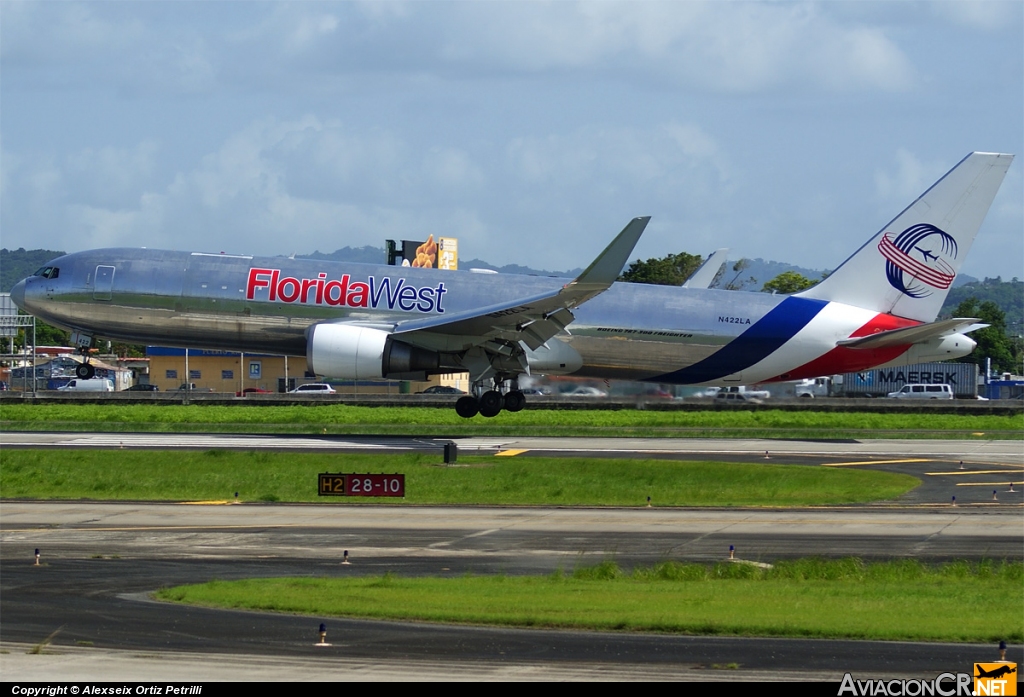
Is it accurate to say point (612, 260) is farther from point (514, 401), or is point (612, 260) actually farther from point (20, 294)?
point (20, 294)

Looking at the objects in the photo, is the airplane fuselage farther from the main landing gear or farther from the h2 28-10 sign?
the h2 28-10 sign

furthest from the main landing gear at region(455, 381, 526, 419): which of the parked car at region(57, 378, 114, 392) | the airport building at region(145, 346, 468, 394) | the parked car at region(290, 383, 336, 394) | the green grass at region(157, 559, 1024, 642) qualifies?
the parked car at region(57, 378, 114, 392)

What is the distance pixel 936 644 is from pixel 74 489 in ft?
73.1

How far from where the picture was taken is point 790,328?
40.7m

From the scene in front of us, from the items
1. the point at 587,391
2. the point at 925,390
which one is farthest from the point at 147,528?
the point at 925,390

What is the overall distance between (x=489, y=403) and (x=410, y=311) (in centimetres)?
421

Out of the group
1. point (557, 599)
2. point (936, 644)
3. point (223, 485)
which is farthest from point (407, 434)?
point (936, 644)

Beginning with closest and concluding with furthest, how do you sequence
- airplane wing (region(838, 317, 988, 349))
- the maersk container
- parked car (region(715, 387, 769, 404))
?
airplane wing (region(838, 317, 988, 349)) → parked car (region(715, 387, 769, 404)) → the maersk container

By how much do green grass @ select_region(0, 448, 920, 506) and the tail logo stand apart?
409 inches

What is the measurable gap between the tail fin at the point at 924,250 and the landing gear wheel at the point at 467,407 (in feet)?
43.2

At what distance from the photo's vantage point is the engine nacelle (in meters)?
37.7

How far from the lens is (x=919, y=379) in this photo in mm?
100812

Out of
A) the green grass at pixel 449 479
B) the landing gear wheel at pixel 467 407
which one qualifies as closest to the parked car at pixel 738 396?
the landing gear wheel at pixel 467 407

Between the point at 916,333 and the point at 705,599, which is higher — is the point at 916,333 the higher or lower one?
the higher one
